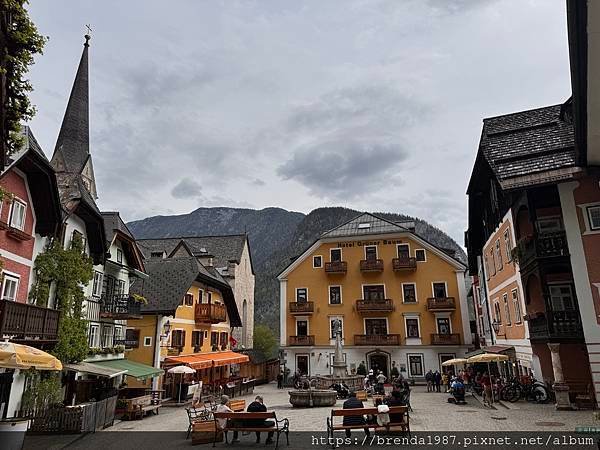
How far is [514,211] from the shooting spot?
21.0 metres

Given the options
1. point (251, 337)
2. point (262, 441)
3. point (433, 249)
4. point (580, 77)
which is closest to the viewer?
point (580, 77)

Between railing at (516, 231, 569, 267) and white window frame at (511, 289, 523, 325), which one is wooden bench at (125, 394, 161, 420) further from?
white window frame at (511, 289, 523, 325)

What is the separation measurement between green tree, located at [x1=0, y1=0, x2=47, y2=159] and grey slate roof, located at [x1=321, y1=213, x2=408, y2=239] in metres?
32.8

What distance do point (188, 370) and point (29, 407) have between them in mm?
8187

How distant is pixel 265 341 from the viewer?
196 feet

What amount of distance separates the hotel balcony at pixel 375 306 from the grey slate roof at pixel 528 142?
721 inches

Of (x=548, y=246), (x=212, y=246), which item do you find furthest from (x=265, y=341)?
(x=548, y=246)

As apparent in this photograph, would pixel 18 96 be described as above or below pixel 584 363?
above

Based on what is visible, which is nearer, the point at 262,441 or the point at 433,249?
the point at 262,441

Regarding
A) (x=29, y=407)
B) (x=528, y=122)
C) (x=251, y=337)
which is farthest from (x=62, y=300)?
(x=251, y=337)

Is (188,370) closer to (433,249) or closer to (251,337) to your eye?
(433,249)

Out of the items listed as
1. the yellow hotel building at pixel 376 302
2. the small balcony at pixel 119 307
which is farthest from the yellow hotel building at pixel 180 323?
the yellow hotel building at pixel 376 302

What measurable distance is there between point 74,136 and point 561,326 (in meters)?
31.6

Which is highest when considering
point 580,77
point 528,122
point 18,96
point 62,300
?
point 528,122
